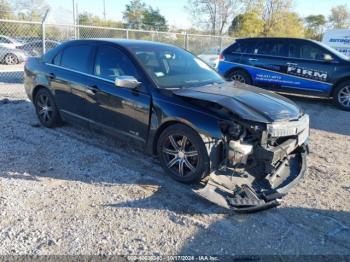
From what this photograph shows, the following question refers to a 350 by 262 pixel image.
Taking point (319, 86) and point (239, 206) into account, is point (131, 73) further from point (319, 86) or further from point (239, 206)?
point (319, 86)

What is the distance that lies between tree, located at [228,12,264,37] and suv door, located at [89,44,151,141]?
2861cm

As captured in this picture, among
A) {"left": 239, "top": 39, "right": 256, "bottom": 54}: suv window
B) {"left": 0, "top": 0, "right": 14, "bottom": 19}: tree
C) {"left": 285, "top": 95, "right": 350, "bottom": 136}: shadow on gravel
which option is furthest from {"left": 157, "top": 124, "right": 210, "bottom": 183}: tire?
{"left": 0, "top": 0, "right": 14, "bottom": 19}: tree

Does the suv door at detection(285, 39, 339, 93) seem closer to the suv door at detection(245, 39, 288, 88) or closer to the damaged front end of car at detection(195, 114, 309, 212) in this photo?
the suv door at detection(245, 39, 288, 88)

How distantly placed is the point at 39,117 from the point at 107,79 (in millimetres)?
2141

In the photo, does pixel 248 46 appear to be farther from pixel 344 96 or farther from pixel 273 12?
pixel 273 12

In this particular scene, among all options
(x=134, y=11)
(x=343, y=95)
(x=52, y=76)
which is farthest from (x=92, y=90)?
(x=134, y=11)

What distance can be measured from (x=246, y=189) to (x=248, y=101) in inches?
42.8

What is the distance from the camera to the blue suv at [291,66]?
9.55 m

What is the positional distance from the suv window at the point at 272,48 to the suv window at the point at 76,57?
257 inches

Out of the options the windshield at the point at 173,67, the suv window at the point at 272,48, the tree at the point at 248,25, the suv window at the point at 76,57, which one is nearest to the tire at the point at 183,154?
the windshield at the point at 173,67

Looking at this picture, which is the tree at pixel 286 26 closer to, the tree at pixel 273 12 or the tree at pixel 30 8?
the tree at pixel 273 12

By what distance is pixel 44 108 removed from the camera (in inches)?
251

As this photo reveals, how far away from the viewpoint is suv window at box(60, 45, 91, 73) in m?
5.48

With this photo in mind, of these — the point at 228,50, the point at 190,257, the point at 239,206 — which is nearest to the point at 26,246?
the point at 190,257
